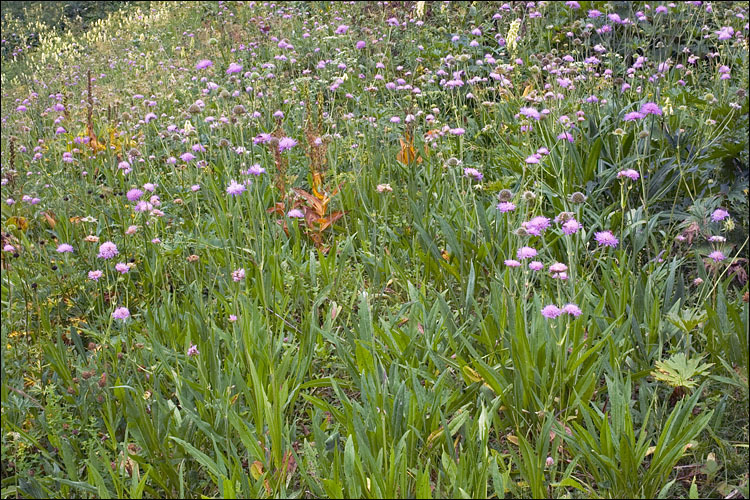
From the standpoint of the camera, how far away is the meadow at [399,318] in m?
1.80

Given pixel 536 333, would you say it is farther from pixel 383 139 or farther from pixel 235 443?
pixel 383 139

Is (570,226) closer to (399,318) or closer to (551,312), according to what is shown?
(551,312)

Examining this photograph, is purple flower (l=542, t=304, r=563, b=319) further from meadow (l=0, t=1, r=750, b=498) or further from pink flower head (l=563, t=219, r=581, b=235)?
pink flower head (l=563, t=219, r=581, b=235)

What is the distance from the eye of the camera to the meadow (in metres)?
1.80

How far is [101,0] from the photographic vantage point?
32.4 ft

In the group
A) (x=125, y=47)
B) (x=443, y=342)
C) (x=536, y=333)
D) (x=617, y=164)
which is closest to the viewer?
(x=536, y=333)

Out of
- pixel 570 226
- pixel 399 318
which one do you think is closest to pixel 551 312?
pixel 570 226

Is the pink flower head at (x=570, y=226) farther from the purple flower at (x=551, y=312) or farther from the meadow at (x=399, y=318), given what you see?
the purple flower at (x=551, y=312)

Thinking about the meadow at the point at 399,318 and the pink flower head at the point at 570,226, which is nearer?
the meadow at the point at 399,318

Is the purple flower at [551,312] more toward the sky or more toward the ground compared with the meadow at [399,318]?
more toward the sky

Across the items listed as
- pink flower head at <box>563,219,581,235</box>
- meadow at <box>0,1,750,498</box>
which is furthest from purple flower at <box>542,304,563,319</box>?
pink flower head at <box>563,219,581,235</box>

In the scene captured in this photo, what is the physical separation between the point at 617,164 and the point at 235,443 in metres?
2.12

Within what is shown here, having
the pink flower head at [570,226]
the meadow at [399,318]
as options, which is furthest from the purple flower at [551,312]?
the pink flower head at [570,226]

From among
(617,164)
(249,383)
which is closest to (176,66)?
(617,164)
